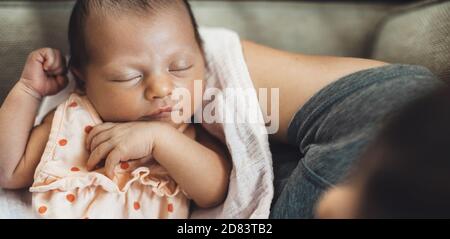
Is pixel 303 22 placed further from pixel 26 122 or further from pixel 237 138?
pixel 26 122

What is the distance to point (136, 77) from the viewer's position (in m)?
0.66

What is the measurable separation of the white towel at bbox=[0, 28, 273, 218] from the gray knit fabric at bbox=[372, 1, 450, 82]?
294 millimetres

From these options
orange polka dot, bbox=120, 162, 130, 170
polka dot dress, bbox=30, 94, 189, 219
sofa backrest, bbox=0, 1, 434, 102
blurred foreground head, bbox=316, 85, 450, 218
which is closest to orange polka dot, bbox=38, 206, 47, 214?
polka dot dress, bbox=30, 94, 189, 219

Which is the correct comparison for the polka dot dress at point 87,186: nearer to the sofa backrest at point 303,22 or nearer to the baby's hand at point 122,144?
the baby's hand at point 122,144

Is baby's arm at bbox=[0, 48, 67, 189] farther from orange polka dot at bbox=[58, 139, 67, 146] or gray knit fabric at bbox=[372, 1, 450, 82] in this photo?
gray knit fabric at bbox=[372, 1, 450, 82]

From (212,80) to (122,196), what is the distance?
9.7 inches

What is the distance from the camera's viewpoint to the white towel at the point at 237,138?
2.11ft

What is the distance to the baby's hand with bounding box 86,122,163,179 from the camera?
2.09ft

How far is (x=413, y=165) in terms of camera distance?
39 centimetres

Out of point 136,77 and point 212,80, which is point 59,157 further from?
point 212,80

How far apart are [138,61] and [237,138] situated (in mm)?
189

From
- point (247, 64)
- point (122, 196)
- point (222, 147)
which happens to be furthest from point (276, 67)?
point (122, 196)

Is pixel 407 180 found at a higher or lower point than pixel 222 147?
higher
